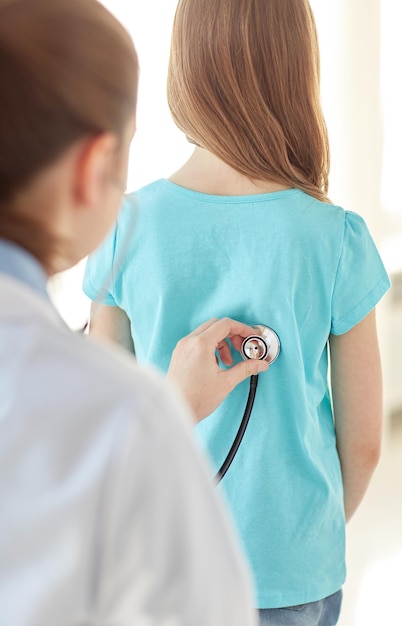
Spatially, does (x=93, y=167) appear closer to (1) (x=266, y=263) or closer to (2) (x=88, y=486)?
(2) (x=88, y=486)

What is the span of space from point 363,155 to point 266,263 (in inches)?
78.9

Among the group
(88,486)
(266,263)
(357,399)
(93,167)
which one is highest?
(93,167)

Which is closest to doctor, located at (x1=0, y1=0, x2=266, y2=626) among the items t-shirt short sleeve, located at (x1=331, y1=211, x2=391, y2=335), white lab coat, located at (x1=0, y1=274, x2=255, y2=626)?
white lab coat, located at (x1=0, y1=274, x2=255, y2=626)

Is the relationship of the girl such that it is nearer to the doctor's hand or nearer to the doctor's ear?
the doctor's hand

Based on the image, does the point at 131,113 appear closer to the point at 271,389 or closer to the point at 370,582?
the point at 271,389

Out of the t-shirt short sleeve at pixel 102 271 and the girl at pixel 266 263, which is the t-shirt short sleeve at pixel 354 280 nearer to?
the girl at pixel 266 263

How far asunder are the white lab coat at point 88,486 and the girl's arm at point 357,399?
707 millimetres

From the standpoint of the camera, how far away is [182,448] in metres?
0.60

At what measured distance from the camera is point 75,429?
23.0 inches

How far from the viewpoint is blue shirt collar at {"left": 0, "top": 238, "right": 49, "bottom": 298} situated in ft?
2.12

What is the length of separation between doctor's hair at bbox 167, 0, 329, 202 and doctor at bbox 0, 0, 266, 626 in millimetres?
517

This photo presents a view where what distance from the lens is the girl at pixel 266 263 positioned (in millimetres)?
1188

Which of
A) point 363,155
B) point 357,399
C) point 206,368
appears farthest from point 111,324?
point 363,155

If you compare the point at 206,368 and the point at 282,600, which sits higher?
the point at 206,368
